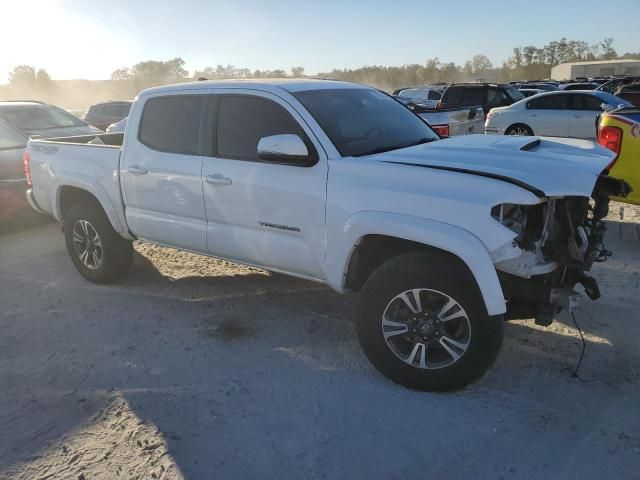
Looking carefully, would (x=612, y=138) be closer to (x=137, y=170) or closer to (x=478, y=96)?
(x=137, y=170)

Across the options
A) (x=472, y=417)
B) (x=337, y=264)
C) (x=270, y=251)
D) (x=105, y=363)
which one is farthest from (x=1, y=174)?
(x=472, y=417)

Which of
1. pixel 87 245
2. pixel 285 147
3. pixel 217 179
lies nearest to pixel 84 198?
pixel 87 245

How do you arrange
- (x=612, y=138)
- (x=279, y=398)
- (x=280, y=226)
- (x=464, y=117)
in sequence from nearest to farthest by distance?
(x=279, y=398) → (x=280, y=226) → (x=612, y=138) → (x=464, y=117)

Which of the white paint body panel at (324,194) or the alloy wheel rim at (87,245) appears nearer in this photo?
the white paint body panel at (324,194)

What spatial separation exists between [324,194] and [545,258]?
1383mm

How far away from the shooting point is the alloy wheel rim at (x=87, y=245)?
5.39 m

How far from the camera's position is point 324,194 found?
12.0 feet

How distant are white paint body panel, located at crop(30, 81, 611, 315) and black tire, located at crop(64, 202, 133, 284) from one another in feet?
0.69

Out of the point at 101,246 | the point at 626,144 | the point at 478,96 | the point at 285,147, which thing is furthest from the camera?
the point at 478,96

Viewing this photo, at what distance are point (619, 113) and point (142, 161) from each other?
491cm

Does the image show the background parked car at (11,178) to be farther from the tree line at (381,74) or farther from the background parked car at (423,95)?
the tree line at (381,74)

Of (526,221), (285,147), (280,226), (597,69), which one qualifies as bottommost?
(280,226)

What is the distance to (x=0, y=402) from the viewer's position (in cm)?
356

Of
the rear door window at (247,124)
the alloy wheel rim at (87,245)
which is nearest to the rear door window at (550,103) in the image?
the rear door window at (247,124)
